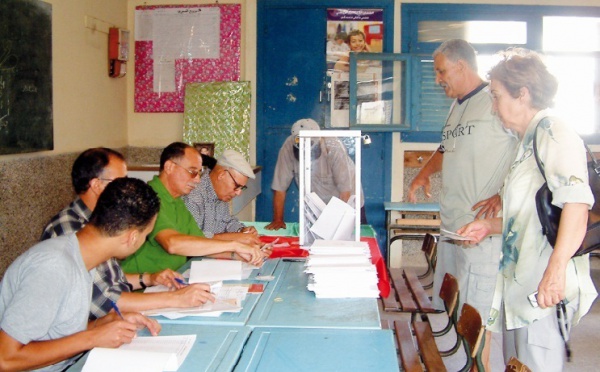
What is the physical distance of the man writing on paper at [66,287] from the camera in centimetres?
164

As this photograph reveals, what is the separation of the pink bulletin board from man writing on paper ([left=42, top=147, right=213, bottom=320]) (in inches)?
135

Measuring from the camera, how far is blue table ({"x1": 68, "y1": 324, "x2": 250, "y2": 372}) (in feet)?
5.54

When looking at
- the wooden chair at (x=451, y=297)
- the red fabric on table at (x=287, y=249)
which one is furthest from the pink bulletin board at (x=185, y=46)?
the wooden chair at (x=451, y=297)

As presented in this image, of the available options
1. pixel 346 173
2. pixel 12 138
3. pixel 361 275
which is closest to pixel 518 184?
pixel 361 275

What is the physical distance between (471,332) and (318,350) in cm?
60

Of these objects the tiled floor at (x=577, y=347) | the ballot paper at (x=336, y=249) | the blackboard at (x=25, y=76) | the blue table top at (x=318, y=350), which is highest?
the blackboard at (x=25, y=76)

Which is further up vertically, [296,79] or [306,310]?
[296,79]

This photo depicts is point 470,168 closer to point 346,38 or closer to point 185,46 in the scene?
point 346,38

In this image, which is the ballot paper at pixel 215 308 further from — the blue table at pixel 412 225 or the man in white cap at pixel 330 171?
the blue table at pixel 412 225

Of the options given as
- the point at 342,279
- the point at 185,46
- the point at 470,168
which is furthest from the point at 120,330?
the point at 185,46

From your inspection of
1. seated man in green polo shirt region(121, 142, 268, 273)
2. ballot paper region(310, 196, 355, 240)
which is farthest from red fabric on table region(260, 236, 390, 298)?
seated man in green polo shirt region(121, 142, 268, 273)

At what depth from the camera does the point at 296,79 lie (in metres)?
5.81

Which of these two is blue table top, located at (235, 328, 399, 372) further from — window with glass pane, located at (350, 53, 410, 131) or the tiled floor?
window with glass pane, located at (350, 53, 410, 131)

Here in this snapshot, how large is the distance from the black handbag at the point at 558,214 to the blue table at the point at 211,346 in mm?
960
